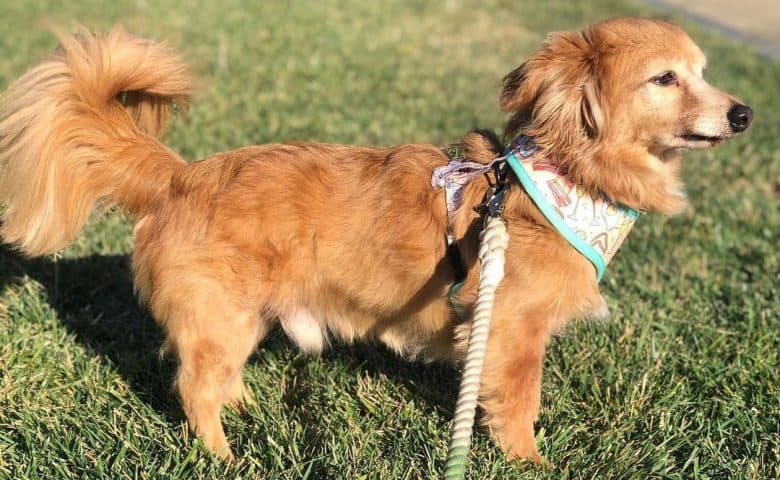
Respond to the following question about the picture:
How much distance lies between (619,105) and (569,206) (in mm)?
413

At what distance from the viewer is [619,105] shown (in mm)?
2939

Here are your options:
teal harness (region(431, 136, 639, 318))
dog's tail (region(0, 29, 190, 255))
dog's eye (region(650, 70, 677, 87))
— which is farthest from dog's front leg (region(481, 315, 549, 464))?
dog's tail (region(0, 29, 190, 255))

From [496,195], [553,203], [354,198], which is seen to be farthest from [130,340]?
[553,203]

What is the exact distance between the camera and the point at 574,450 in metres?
3.15

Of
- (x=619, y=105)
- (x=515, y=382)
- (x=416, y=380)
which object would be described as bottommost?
(x=416, y=380)

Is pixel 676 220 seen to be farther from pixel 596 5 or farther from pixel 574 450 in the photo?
pixel 596 5

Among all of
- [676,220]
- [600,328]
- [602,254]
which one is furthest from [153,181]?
[676,220]

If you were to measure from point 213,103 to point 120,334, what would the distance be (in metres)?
4.01

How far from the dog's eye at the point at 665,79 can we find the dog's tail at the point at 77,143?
6.15ft

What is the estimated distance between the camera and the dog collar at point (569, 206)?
9.55ft

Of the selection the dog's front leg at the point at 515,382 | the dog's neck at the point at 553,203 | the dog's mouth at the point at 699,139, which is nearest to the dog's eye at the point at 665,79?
the dog's mouth at the point at 699,139

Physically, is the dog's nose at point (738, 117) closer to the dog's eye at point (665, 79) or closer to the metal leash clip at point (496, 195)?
the dog's eye at point (665, 79)

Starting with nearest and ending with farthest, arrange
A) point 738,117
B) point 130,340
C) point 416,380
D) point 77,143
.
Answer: point 738,117
point 77,143
point 416,380
point 130,340

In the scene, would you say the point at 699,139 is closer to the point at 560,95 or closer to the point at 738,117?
the point at 738,117
